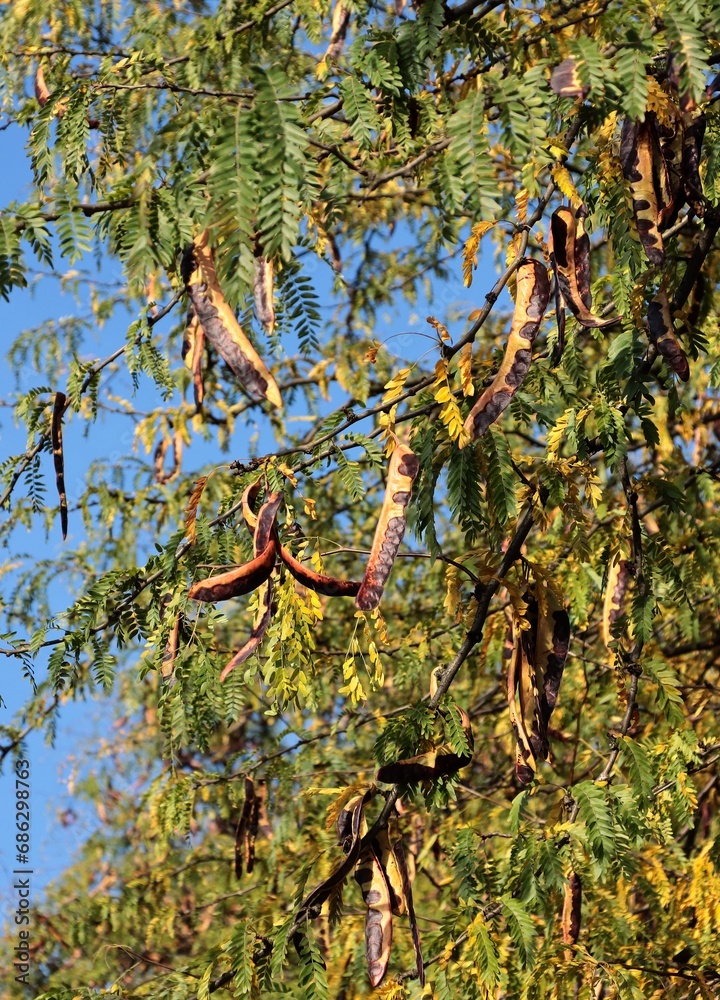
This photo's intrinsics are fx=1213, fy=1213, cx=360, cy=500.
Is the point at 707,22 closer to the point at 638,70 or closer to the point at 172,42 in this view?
the point at 638,70

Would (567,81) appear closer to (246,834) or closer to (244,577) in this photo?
(244,577)

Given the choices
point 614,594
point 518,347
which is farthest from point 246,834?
point 518,347

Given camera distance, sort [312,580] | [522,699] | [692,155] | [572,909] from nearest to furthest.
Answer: [312,580] → [692,155] → [522,699] → [572,909]

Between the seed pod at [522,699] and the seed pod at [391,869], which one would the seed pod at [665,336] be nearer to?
the seed pod at [522,699]

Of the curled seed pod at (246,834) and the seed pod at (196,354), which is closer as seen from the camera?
the seed pod at (196,354)

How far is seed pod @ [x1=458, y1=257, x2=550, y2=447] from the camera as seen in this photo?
226 centimetres

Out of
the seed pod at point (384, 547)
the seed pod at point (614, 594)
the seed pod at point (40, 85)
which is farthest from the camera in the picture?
the seed pod at point (40, 85)

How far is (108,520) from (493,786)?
2.12 meters

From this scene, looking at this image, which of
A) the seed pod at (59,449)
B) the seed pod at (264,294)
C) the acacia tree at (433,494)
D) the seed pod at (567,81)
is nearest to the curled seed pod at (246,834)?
the acacia tree at (433,494)

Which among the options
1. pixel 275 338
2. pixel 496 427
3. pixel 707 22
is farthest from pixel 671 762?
pixel 707 22

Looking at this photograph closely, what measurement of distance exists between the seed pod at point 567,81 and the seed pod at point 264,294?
0.63 m

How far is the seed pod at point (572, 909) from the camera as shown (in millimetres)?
3078

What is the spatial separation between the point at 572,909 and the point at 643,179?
1829mm

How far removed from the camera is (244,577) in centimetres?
197
